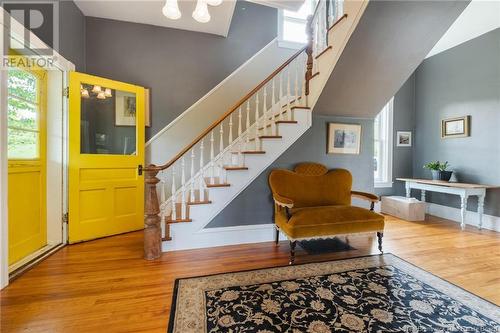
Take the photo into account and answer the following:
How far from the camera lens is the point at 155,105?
3.73 meters

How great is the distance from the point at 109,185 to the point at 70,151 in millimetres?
604

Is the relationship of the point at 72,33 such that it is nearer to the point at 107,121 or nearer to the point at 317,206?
the point at 107,121

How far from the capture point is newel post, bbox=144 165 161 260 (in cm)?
246

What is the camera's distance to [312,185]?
9.88ft

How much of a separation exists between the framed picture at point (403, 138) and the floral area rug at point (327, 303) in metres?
3.31

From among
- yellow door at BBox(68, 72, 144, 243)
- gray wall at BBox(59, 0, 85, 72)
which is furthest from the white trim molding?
gray wall at BBox(59, 0, 85, 72)

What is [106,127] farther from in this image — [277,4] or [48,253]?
[277,4]

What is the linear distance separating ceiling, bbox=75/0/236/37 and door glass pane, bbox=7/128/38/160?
1910mm

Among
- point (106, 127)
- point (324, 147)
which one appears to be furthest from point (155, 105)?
point (324, 147)

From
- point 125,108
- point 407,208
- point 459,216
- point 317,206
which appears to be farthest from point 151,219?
point 459,216

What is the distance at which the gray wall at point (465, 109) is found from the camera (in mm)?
3551

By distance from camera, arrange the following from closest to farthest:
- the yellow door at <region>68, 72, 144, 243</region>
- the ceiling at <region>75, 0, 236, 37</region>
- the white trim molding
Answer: the yellow door at <region>68, 72, 144, 243</region> < the ceiling at <region>75, 0, 236, 37</region> < the white trim molding

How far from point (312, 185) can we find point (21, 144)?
320 cm

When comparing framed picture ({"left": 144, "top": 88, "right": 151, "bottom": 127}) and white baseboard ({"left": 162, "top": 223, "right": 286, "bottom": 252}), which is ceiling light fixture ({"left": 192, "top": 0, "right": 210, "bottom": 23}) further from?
white baseboard ({"left": 162, "top": 223, "right": 286, "bottom": 252})
